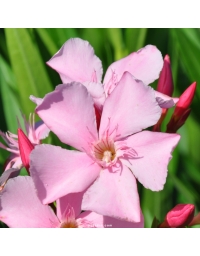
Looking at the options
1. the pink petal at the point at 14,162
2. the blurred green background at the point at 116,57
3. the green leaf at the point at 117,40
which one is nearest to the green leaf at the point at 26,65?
the blurred green background at the point at 116,57

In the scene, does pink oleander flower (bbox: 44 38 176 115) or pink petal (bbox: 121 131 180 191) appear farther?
pink oleander flower (bbox: 44 38 176 115)

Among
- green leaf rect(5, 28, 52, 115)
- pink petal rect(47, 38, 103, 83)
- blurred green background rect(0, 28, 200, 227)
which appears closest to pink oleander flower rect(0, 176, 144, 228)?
pink petal rect(47, 38, 103, 83)

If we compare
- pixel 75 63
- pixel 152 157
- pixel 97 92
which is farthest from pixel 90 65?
pixel 152 157

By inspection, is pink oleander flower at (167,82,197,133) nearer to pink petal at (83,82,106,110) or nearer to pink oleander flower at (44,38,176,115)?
pink oleander flower at (44,38,176,115)

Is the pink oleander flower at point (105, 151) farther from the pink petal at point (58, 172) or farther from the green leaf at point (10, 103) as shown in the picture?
the green leaf at point (10, 103)

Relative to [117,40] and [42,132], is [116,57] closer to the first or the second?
[117,40]

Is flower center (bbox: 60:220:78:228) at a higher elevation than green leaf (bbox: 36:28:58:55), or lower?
lower
